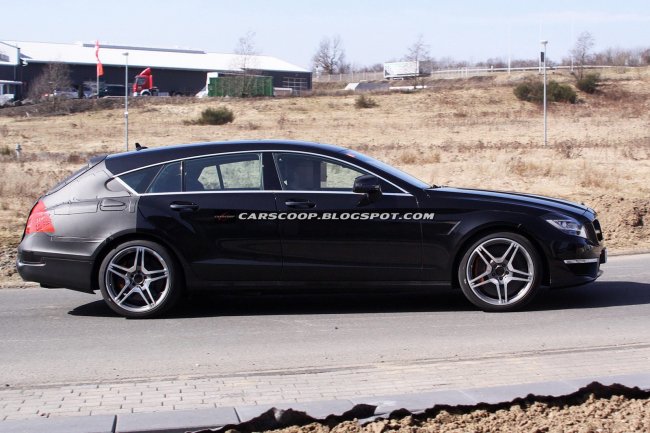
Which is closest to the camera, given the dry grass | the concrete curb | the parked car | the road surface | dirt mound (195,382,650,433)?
dirt mound (195,382,650,433)

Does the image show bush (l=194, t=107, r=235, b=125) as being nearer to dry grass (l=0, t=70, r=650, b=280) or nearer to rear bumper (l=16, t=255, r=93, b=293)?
dry grass (l=0, t=70, r=650, b=280)

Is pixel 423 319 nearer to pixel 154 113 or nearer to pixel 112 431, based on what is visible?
pixel 112 431

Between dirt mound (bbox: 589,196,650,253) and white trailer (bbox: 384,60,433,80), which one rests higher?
white trailer (bbox: 384,60,433,80)

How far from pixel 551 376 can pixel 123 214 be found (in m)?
4.11

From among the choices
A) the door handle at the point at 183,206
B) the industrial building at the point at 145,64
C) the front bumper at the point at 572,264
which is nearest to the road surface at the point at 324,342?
the front bumper at the point at 572,264

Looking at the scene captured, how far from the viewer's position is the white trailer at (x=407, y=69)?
88250 mm

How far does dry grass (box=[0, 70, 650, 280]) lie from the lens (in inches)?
818

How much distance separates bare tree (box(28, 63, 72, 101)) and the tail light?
6479 cm

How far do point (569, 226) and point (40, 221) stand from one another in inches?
188

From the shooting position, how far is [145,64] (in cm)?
8612

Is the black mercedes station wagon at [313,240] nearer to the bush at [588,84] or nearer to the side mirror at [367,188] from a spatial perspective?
the side mirror at [367,188]

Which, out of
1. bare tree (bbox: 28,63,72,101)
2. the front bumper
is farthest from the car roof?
bare tree (bbox: 28,63,72,101)

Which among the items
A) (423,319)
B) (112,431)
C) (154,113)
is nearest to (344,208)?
(423,319)

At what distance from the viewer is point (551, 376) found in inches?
248
